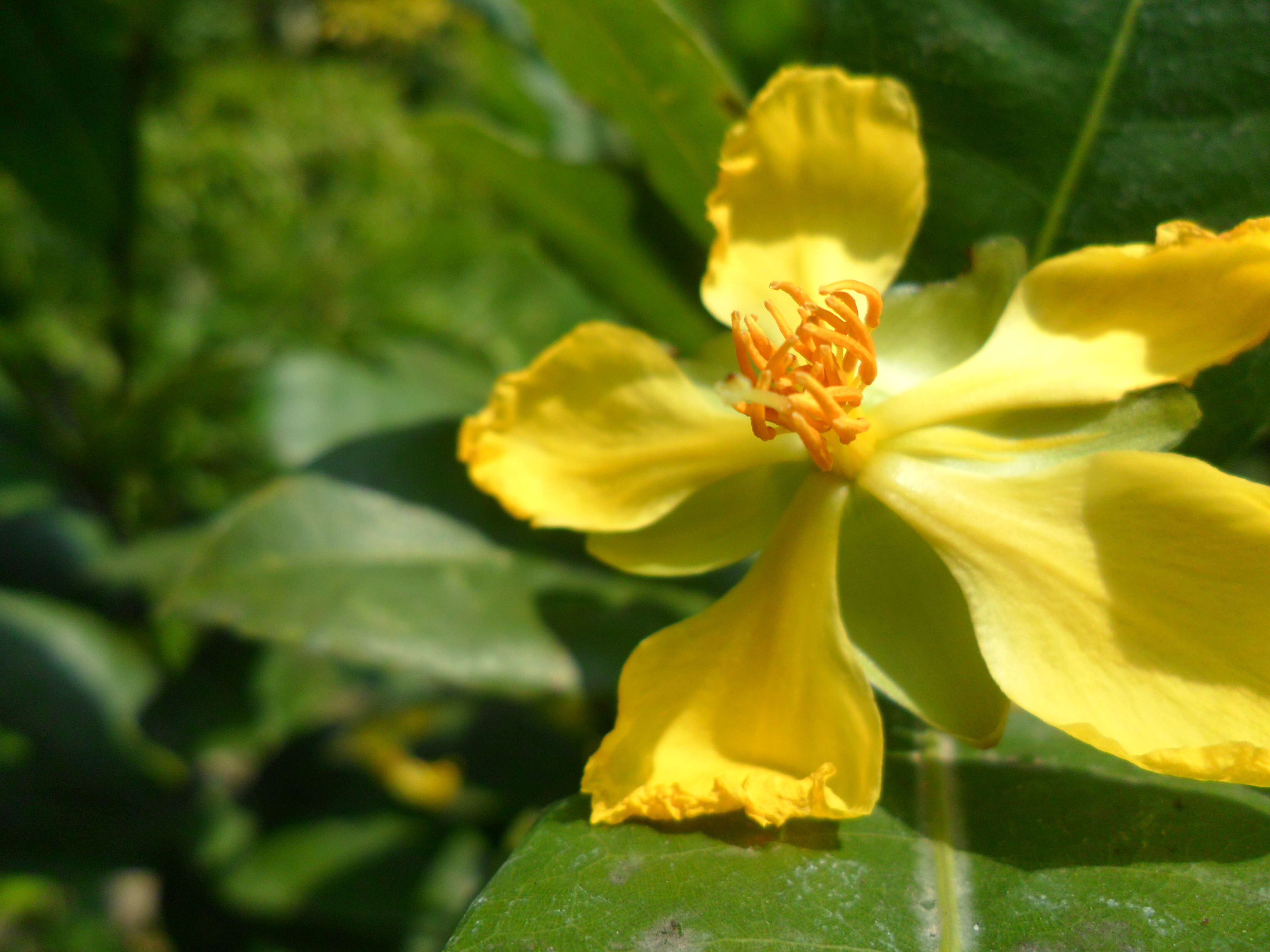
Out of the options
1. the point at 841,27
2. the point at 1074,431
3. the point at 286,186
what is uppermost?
the point at 841,27

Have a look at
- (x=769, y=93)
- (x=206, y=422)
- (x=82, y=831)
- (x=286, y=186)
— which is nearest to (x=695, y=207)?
(x=769, y=93)

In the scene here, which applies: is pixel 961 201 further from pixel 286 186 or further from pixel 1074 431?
pixel 286 186

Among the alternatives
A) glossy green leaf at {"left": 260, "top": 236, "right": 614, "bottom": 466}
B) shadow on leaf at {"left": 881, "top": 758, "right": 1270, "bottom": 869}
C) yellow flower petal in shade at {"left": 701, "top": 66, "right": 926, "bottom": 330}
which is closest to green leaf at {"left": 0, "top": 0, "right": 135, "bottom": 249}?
glossy green leaf at {"left": 260, "top": 236, "right": 614, "bottom": 466}

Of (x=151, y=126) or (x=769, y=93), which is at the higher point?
(x=769, y=93)

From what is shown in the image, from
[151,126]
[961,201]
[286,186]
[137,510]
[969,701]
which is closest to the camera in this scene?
[969,701]

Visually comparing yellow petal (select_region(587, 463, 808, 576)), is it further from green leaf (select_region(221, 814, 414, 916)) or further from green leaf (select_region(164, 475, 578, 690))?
green leaf (select_region(221, 814, 414, 916))

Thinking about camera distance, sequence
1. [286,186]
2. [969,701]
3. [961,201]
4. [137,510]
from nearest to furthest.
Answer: [969,701] → [961,201] → [137,510] → [286,186]

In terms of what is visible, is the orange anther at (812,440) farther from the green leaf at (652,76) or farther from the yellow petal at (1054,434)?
the green leaf at (652,76)
